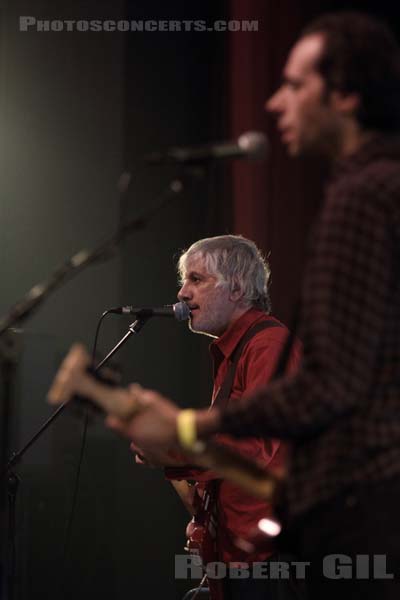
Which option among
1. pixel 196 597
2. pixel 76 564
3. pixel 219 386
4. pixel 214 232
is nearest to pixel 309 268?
pixel 219 386

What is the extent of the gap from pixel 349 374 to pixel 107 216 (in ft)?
12.1

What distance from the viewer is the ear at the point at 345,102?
1.69m

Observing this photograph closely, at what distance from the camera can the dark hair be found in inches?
66.0

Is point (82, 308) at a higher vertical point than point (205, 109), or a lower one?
lower

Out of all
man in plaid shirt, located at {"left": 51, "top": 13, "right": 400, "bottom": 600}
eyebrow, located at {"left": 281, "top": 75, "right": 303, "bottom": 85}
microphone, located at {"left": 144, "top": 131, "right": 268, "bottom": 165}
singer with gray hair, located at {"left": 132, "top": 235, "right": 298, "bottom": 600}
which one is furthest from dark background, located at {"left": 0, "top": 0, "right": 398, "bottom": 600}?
man in plaid shirt, located at {"left": 51, "top": 13, "right": 400, "bottom": 600}

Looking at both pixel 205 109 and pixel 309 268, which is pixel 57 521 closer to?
pixel 205 109

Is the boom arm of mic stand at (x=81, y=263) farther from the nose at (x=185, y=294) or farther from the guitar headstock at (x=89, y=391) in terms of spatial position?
the nose at (x=185, y=294)

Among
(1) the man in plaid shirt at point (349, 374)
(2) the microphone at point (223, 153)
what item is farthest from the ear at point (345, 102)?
(2) the microphone at point (223, 153)

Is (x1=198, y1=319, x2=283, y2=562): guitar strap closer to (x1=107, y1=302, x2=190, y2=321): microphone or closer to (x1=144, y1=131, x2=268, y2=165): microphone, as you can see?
(x1=107, y1=302, x2=190, y2=321): microphone

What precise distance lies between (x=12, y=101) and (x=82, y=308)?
1191 millimetres

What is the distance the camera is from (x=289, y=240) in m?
4.71

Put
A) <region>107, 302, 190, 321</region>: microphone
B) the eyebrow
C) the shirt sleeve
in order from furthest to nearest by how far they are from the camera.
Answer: <region>107, 302, 190, 321</region>: microphone < the eyebrow < the shirt sleeve

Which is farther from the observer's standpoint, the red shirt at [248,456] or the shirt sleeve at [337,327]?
the red shirt at [248,456]

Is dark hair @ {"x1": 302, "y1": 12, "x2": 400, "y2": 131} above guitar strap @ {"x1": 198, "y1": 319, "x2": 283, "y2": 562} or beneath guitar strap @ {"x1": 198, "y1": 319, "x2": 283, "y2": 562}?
above
